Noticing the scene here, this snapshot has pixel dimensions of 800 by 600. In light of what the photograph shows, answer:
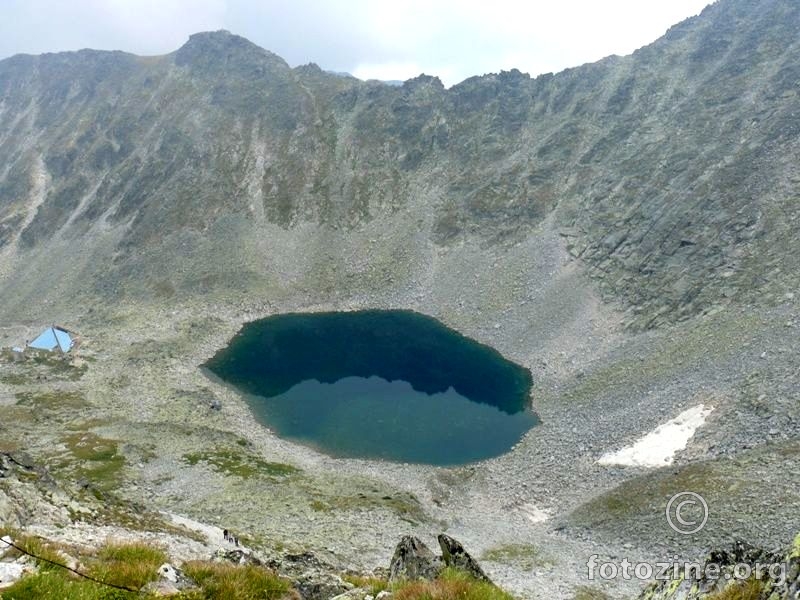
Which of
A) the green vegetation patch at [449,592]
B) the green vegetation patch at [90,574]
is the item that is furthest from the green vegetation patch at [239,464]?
the green vegetation patch at [449,592]

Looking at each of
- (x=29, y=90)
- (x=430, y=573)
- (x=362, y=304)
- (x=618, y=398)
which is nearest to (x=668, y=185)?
(x=618, y=398)

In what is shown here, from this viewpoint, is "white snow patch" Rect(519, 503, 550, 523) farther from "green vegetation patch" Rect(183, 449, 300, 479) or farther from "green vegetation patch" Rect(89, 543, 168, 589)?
"green vegetation patch" Rect(89, 543, 168, 589)

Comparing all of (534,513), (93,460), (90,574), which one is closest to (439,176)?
(534,513)

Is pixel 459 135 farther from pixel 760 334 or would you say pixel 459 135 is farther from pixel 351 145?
pixel 760 334

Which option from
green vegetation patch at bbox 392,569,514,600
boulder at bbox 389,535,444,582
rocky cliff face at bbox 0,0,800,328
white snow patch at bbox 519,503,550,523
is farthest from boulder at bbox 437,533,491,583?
rocky cliff face at bbox 0,0,800,328

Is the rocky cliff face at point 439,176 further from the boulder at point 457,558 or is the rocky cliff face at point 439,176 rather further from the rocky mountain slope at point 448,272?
the boulder at point 457,558

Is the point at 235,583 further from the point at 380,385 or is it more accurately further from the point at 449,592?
the point at 380,385

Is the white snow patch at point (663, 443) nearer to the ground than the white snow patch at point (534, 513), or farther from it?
farther from it
